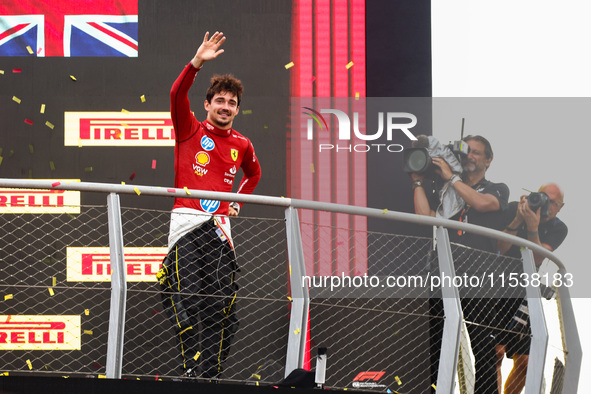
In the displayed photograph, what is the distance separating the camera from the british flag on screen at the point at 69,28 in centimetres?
590

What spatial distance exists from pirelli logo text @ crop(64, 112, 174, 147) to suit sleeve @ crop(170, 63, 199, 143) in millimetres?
1399

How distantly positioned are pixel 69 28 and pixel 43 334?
1945 mm

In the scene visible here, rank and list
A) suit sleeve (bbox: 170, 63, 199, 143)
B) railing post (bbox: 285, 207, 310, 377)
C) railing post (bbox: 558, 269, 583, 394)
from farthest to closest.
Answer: railing post (bbox: 558, 269, 583, 394), suit sleeve (bbox: 170, 63, 199, 143), railing post (bbox: 285, 207, 310, 377)

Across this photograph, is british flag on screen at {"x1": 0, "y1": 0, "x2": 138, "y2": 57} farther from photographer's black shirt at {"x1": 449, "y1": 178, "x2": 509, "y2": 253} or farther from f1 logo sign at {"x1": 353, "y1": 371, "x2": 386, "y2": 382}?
f1 logo sign at {"x1": 353, "y1": 371, "x2": 386, "y2": 382}

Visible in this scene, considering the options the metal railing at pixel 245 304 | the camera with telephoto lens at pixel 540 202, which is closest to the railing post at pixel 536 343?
the metal railing at pixel 245 304

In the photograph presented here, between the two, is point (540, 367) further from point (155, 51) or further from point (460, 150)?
point (155, 51)

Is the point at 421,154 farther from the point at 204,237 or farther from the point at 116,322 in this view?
the point at 116,322

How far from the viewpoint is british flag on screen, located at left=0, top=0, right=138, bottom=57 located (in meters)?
5.90

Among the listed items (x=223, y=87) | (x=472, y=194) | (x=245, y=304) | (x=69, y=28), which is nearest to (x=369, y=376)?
(x=245, y=304)

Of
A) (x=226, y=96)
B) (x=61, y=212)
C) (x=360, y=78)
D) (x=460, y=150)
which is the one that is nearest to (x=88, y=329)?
(x=61, y=212)

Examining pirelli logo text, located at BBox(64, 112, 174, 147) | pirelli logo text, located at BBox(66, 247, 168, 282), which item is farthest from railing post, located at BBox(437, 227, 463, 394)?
pirelli logo text, located at BBox(64, 112, 174, 147)

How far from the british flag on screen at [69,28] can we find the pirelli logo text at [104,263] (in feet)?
4.13

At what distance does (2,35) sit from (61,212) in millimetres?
1219

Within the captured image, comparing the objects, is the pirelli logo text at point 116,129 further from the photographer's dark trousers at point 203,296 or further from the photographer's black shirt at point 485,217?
the photographer's black shirt at point 485,217
